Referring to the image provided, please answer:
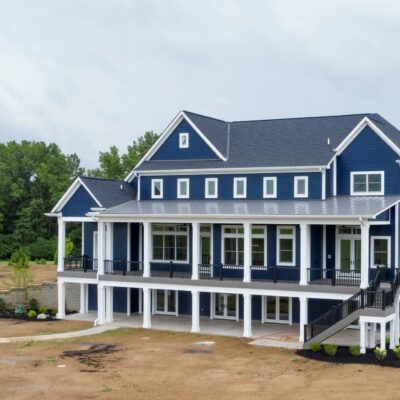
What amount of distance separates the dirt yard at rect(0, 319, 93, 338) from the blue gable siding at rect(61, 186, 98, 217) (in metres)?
6.15

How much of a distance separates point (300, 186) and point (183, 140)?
24.7 ft

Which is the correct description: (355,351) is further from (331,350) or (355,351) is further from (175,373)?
(175,373)

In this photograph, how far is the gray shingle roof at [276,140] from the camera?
37.8 meters

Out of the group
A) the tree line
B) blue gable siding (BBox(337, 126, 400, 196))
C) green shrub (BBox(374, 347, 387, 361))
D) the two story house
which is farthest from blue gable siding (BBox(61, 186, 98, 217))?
the tree line

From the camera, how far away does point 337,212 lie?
106 ft

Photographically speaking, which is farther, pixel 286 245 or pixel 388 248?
pixel 286 245

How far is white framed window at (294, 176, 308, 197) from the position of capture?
121 feet

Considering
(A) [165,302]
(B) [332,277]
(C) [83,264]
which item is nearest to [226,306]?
(A) [165,302]

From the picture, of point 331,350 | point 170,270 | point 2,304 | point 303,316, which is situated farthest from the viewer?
point 2,304

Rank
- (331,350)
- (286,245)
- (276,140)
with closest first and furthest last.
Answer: (331,350) < (286,245) < (276,140)

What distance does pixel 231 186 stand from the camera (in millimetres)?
38719

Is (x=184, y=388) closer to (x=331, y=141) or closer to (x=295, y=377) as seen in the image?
(x=295, y=377)

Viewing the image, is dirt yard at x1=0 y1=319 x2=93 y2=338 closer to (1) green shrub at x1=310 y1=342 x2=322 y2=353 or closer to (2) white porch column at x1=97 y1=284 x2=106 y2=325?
(2) white porch column at x1=97 y1=284 x2=106 y2=325

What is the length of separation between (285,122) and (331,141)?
4.07 metres
